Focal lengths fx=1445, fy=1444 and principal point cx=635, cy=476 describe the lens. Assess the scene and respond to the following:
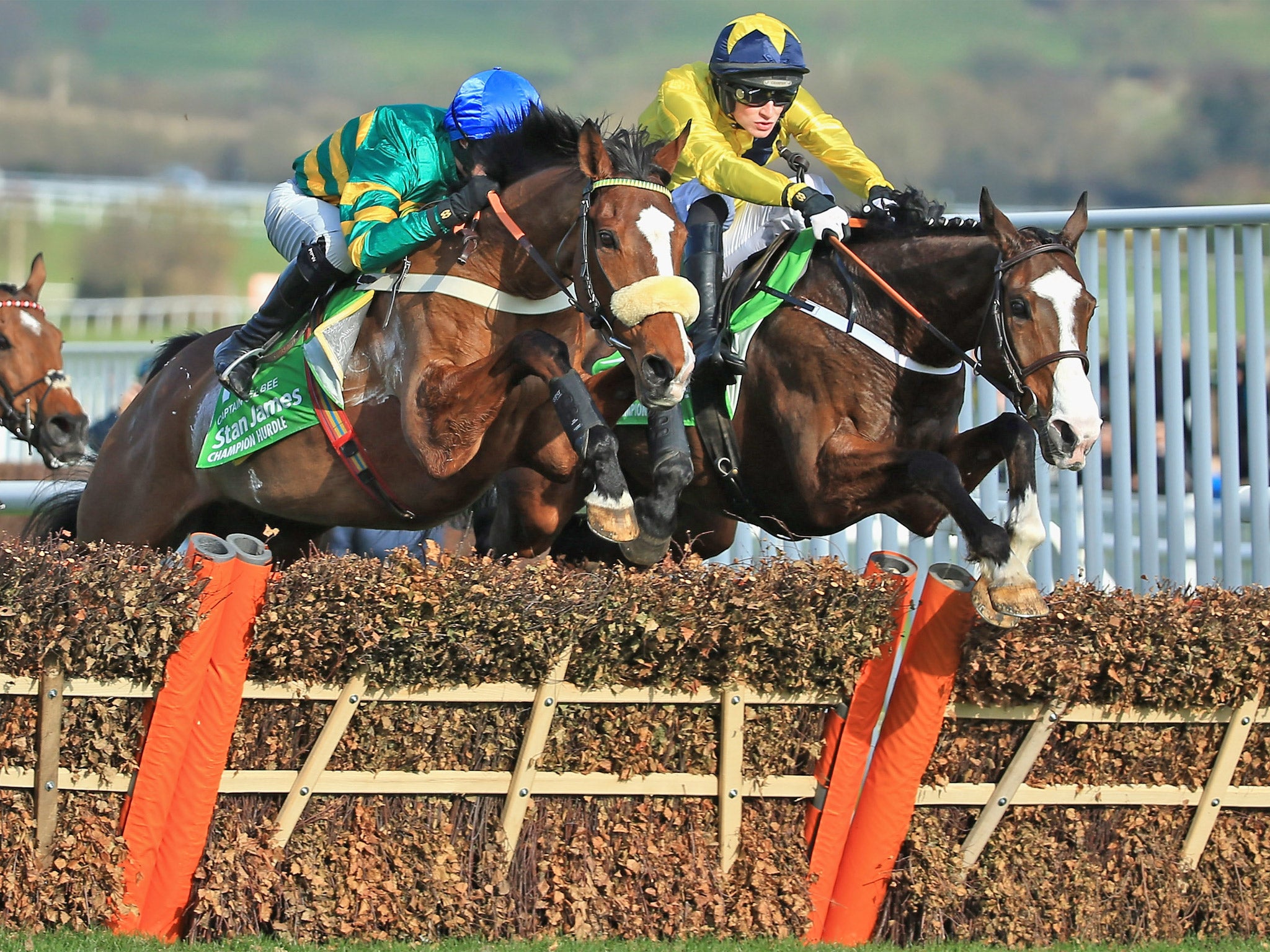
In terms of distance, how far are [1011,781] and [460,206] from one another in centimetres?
245

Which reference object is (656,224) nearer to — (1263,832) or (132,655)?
(132,655)

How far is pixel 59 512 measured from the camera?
21.2 feet

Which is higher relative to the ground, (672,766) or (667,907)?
(672,766)

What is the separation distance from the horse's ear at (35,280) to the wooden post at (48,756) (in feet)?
17.4

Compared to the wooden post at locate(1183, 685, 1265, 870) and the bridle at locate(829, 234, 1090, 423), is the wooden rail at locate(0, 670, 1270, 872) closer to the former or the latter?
the wooden post at locate(1183, 685, 1265, 870)

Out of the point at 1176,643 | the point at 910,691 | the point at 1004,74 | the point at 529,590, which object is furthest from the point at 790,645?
the point at 1004,74

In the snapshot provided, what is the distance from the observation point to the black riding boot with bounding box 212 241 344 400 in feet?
16.3

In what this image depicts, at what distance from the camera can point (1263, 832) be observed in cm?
405

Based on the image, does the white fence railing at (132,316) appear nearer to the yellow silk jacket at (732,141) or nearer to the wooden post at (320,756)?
the yellow silk jacket at (732,141)

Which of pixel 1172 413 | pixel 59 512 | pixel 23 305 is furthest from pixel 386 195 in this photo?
pixel 23 305

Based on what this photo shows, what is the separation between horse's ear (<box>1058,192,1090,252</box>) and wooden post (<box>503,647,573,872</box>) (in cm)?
210

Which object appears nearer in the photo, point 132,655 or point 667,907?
point 132,655

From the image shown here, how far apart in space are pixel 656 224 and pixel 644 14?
5497 centimetres

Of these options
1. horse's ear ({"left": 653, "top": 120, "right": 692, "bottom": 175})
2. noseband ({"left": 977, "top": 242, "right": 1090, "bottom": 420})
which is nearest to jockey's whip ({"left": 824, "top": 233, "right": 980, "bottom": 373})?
noseband ({"left": 977, "top": 242, "right": 1090, "bottom": 420})
